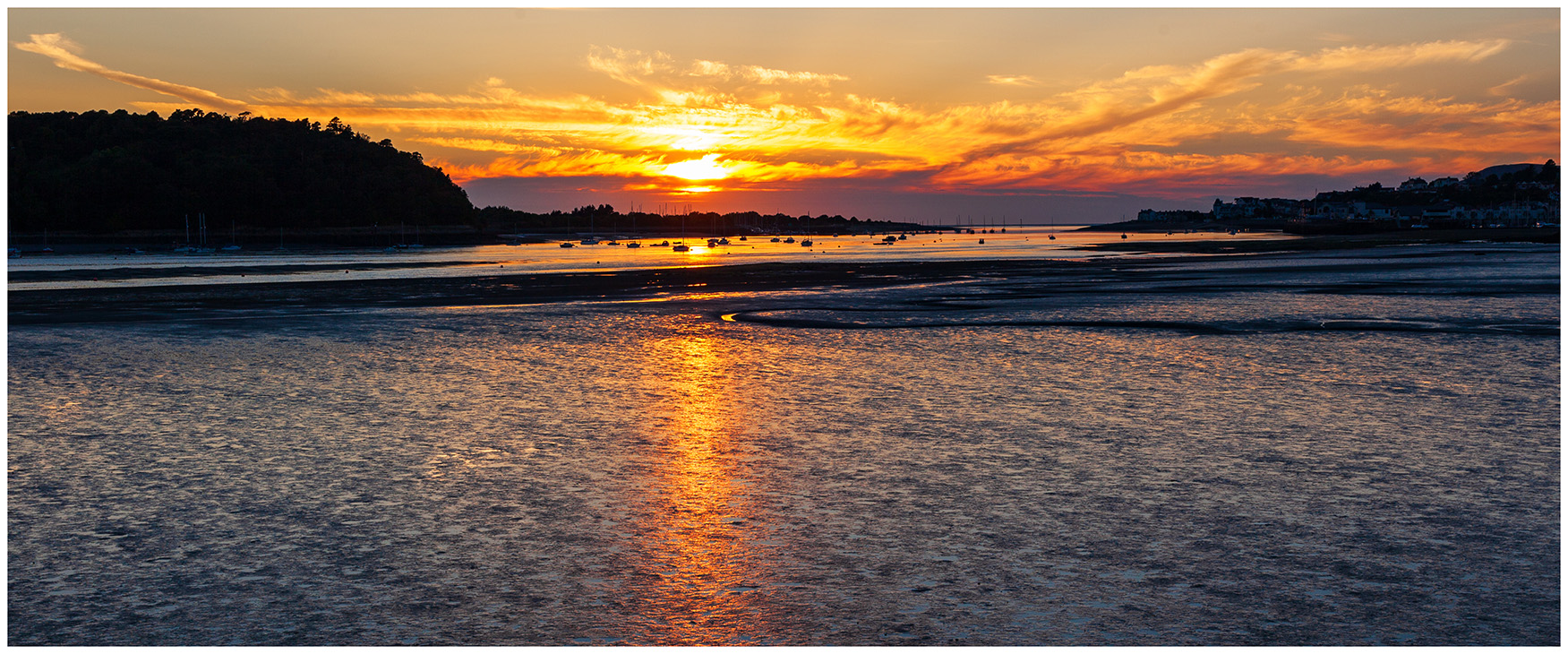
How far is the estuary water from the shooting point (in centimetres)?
530

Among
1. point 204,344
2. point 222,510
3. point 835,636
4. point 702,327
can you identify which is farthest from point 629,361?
point 835,636

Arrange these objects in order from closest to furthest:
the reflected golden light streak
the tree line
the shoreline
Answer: the reflected golden light streak, the shoreline, the tree line

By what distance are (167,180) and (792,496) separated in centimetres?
19533

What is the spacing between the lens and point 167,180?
17525 cm

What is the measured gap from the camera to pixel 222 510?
7.27m

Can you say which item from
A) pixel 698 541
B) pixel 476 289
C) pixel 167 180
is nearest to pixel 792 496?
pixel 698 541

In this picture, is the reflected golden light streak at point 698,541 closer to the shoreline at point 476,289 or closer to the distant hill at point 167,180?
the shoreline at point 476,289

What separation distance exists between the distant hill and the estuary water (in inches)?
7021

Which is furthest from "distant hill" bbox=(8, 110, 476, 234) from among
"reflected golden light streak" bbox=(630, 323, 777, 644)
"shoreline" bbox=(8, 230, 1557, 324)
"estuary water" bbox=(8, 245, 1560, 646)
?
"reflected golden light streak" bbox=(630, 323, 777, 644)

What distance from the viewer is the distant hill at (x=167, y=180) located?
16725cm

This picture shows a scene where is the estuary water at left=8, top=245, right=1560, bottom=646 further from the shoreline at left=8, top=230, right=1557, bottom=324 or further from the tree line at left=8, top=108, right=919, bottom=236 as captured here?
the tree line at left=8, top=108, right=919, bottom=236

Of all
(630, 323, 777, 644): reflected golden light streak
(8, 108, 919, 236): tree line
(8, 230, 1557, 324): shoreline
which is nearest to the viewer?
(630, 323, 777, 644): reflected golden light streak

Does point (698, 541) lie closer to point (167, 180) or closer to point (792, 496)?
point (792, 496)

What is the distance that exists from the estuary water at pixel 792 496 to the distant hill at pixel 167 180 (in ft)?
585
